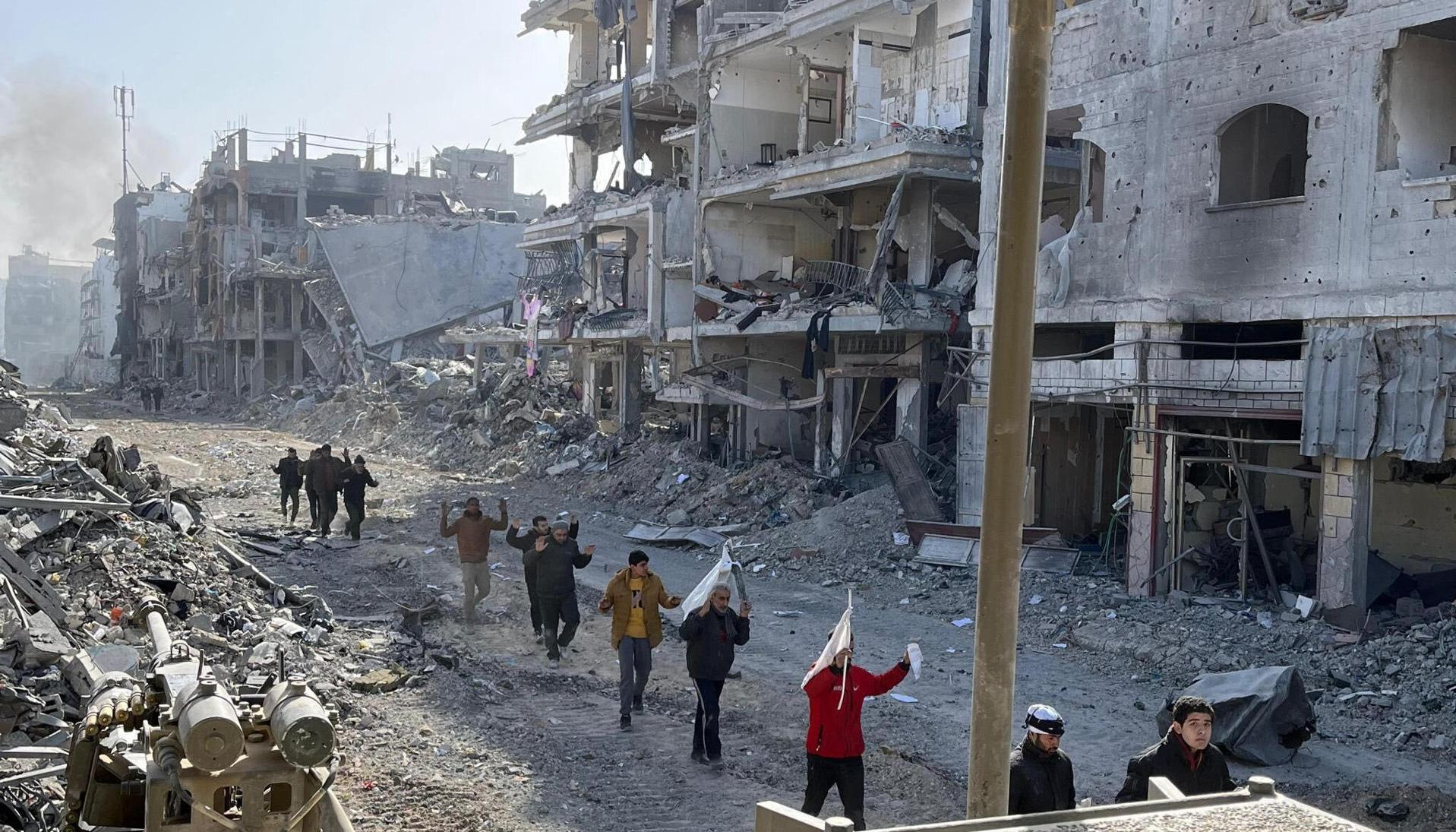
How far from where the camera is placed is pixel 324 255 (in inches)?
2031

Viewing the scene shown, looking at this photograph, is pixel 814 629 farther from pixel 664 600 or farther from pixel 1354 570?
pixel 1354 570

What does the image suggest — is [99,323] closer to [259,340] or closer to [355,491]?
[259,340]

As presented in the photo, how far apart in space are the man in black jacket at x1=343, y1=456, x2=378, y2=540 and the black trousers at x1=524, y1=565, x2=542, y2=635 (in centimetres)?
755

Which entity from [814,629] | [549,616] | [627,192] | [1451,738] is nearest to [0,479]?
[549,616]

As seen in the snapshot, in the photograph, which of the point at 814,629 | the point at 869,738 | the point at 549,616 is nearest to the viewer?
the point at 869,738

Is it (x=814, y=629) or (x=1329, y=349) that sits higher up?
(x=1329, y=349)

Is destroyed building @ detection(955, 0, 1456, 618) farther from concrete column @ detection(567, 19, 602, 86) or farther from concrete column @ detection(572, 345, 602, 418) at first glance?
concrete column @ detection(567, 19, 602, 86)

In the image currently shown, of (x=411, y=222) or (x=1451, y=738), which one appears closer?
(x=1451, y=738)

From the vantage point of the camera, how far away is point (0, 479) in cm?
1319

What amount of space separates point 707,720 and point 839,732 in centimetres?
253

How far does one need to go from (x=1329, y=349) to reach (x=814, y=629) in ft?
21.9

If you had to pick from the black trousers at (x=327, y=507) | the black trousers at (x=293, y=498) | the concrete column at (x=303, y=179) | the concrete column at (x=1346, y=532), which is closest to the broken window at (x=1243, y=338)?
the concrete column at (x=1346, y=532)

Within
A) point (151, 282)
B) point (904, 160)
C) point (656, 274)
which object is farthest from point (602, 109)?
point (151, 282)

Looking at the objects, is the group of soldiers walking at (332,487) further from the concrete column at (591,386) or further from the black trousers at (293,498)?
the concrete column at (591,386)
